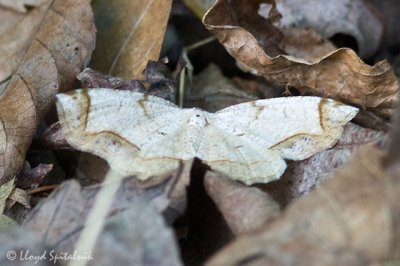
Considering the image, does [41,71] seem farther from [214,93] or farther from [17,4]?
[214,93]

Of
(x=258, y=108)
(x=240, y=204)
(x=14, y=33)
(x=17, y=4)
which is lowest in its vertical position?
(x=240, y=204)

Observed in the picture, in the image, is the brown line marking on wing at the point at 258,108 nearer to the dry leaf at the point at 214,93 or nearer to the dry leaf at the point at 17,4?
the dry leaf at the point at 214,93

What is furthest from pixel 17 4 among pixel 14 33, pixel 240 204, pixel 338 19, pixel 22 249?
pixel 338 19

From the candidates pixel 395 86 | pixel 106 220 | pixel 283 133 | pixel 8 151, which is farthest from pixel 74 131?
pixel 395 86

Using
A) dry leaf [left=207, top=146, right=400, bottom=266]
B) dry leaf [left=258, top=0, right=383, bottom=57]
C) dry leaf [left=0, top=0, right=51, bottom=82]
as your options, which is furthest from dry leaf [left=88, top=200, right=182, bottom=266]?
dry leaf [left=258, top=0, right=383, bottom=57]

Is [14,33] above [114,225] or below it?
above

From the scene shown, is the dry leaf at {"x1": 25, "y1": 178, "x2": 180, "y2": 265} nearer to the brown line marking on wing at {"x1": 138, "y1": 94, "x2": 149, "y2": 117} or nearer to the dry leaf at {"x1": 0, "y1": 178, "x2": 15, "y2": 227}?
the dry leaf at {"x1": 0, "y1": 178, "x2": 15, "y2": 227}

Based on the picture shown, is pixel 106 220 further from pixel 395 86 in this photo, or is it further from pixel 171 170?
pixel 395 86
